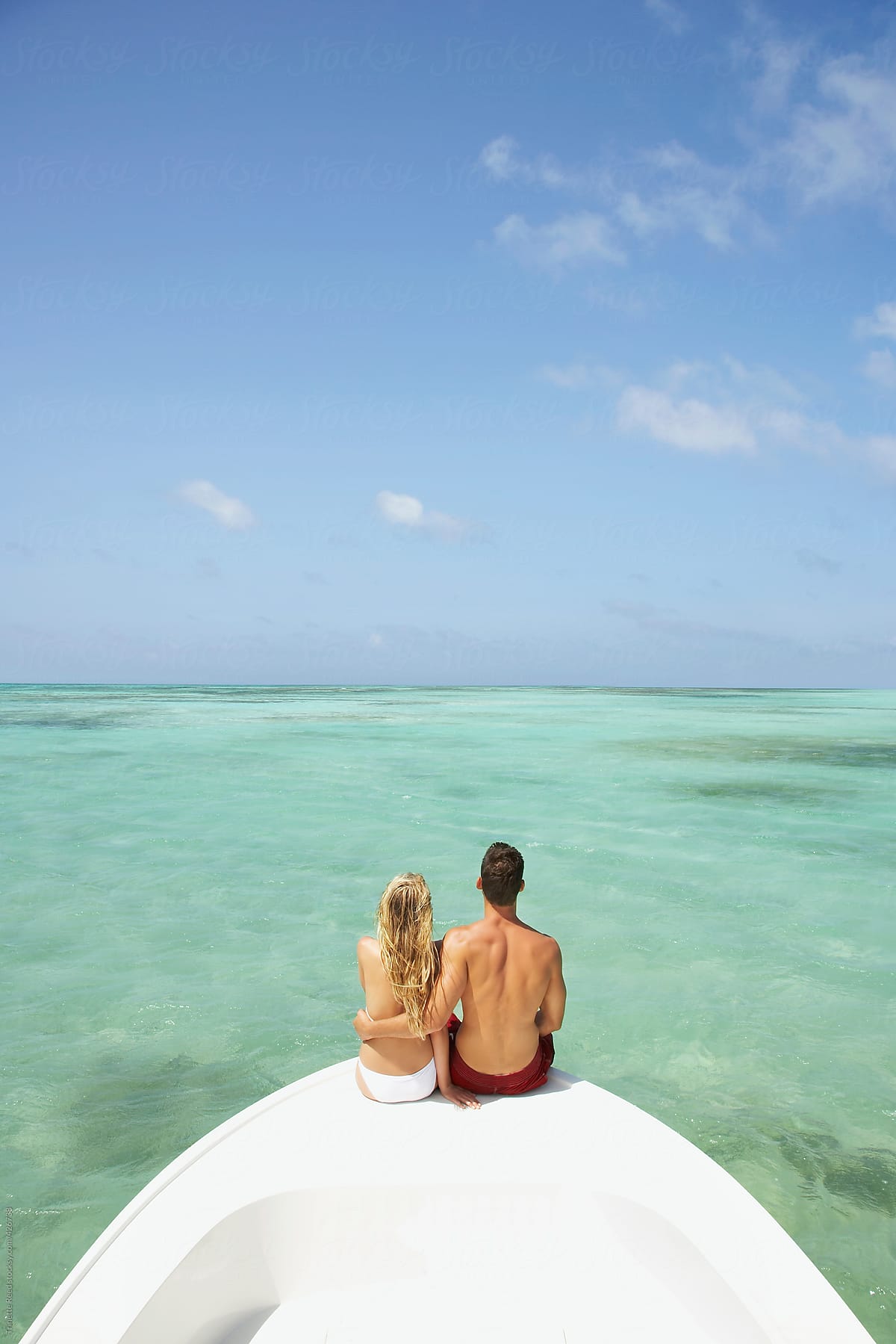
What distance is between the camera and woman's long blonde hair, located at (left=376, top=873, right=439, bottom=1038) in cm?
288

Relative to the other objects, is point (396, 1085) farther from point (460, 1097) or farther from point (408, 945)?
point (408, 945)

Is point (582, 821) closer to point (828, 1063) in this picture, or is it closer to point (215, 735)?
point (828, 1063)

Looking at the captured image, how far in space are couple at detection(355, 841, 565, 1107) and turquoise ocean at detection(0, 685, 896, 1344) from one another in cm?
170

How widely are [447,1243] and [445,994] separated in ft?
2.58

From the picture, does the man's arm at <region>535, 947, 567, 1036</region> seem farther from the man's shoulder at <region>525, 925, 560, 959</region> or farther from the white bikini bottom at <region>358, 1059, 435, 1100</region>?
the white bikini bottom at <region>358, 1059, 435, 1100</region>

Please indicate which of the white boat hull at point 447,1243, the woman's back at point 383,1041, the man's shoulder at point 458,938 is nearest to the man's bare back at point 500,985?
the man's shoulder at point 458,938

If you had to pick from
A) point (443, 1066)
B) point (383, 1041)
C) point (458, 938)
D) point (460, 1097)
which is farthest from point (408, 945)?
point (460, 1097)

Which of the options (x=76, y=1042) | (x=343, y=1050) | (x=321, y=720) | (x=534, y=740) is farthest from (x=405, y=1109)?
(x=321, y=720)

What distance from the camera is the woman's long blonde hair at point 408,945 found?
288 cm

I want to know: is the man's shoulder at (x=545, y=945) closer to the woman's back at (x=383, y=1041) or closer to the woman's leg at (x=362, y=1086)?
the woman's back at (x=383, y=1041)

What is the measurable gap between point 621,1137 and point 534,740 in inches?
954

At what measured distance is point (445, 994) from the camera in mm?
2930

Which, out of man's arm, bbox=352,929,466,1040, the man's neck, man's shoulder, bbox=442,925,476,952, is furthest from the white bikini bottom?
the man's neck

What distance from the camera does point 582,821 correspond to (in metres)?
12.7
